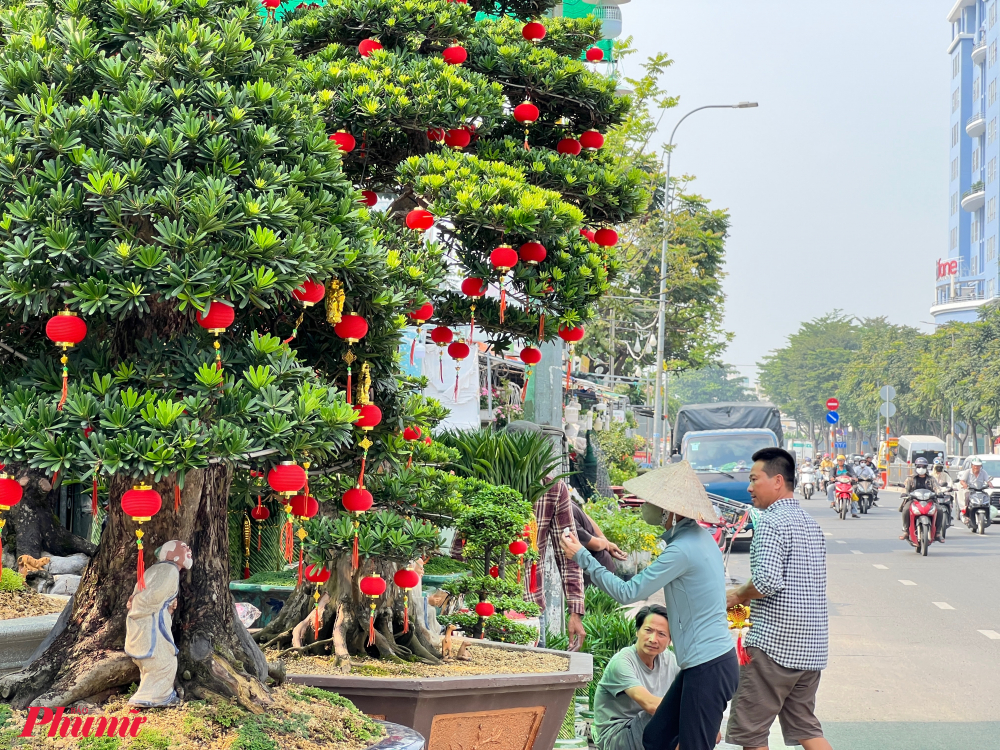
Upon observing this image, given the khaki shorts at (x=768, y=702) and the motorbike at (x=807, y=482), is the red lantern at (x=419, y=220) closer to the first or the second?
the khaki shorts at (x=768, y=702)

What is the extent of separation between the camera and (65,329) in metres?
2.72

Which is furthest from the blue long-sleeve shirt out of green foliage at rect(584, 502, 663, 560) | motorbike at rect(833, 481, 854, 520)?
motorbike at rect(833, 481, 854, 520)

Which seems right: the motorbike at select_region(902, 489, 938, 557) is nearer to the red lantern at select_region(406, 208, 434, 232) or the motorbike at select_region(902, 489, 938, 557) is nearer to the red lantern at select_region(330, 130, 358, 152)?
the red lantern at select_region(406, 208, 434, 232)

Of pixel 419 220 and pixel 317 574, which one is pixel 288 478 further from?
pixel 419 220

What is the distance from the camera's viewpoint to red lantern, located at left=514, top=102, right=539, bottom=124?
5.40m

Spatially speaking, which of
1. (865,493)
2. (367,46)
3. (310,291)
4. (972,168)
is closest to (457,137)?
(367,46)

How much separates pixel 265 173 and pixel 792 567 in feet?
10.3

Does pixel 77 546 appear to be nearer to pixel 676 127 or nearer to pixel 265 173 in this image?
pixel 265 173

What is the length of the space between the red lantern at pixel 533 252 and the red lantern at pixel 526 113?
853mm

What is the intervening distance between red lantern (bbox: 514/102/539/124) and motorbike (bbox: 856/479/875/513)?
24674 mm

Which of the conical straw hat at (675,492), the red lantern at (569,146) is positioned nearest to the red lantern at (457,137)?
the red lantern at (569,146)

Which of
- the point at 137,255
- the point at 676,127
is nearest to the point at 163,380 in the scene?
the point at 137,255

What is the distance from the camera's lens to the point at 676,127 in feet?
94.9

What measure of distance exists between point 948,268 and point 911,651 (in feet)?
260
